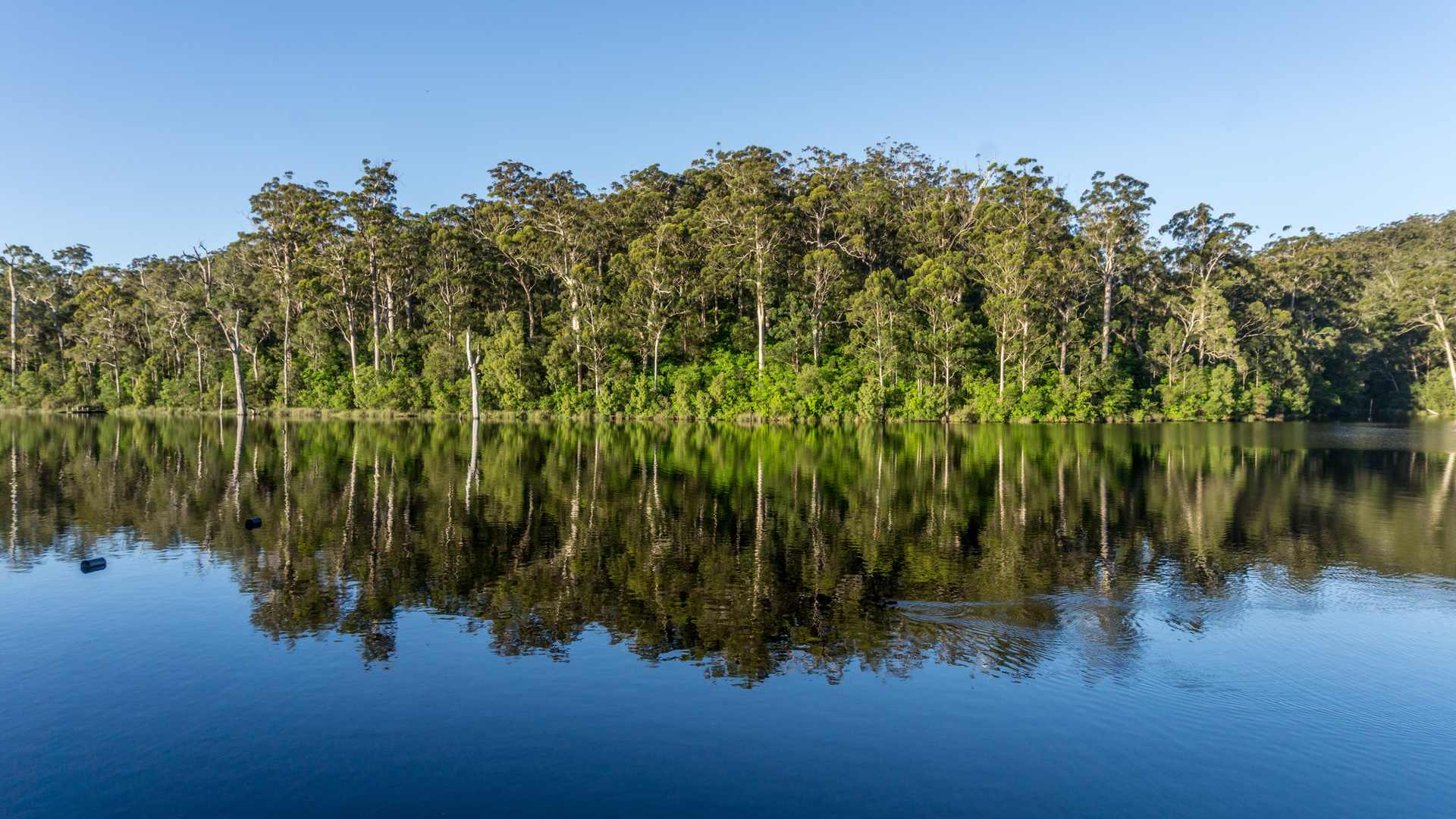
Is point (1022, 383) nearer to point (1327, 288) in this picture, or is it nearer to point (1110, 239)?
point (1110, 239)

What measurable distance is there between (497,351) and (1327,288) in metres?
78.5

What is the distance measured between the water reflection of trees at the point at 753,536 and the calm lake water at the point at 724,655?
12 cm

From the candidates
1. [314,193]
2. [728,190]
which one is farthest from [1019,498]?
[314,193]

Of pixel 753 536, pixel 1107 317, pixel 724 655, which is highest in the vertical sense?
pixel 1107 317

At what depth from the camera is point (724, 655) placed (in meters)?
9.87

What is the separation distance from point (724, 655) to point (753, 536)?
7.03 meters

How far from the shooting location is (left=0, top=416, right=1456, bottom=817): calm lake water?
691 cm

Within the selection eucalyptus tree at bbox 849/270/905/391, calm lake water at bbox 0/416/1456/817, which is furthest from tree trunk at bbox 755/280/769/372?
calm lake water at bbox 0/416/1456/817

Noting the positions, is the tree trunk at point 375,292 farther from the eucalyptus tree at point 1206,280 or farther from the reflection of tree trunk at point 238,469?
the eucalyptus tree at point 1206,280

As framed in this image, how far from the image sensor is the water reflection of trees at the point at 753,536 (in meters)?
10.9

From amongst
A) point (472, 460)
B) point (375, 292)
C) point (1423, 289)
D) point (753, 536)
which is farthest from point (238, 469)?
point (1423, 289)

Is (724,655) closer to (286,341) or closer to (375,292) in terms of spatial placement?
(375,292)

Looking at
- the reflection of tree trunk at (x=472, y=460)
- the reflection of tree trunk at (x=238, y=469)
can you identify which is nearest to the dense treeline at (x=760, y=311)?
the reflection of tree trunk at (x=472, y=460)

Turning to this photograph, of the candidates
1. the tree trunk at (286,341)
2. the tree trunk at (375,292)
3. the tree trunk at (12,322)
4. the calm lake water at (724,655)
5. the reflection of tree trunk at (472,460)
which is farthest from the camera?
the tree trunk at (12,322)
